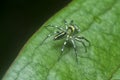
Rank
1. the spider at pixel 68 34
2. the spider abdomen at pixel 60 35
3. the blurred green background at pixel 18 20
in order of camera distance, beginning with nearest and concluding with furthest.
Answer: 1. the spider at pixel 68 34
2. the spider abdomen at pixel 60 35
3. the blurred green background at pixel 18 20

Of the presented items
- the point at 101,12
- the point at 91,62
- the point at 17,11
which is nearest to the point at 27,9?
the point at 17,11

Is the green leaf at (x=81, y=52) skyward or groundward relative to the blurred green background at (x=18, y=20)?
skyward

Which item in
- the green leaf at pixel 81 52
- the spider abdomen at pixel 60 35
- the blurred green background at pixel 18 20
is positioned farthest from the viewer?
the blurred green background at pixel 18 20

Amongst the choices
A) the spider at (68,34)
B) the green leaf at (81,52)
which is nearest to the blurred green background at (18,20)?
the spider at (68,34)

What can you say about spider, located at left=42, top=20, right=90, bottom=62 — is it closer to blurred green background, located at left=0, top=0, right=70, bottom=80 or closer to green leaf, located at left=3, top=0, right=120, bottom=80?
green leaf, located at left=3, top=0, right=120, bottom=80

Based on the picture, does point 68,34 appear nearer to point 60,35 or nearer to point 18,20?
point 60,35

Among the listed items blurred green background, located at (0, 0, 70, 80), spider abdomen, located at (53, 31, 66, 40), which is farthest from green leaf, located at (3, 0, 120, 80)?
blurred green background, located at (0, 0, 70, 80)

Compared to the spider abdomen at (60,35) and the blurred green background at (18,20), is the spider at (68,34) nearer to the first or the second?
the spider abdomen at (60,35)

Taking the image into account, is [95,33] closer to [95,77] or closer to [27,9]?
[95,77]
